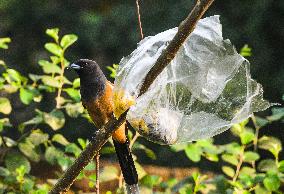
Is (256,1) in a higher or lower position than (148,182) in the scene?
lower

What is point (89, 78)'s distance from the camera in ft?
8.69

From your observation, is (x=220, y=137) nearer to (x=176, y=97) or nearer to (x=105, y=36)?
(x=105, y=36)

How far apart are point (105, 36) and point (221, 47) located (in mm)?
5301

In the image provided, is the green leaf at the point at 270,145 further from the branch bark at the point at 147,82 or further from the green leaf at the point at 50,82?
the branch bark at the point at 147,82

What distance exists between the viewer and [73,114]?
2.80 metres

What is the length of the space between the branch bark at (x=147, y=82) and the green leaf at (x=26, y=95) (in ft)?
2.88

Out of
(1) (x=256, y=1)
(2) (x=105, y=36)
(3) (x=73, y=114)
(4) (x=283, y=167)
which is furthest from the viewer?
(2) (x=105, y=36)

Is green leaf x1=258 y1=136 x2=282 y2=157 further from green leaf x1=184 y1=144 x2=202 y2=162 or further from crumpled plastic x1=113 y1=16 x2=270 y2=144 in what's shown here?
crumpled plastic x1=113 y1=16 x2=270 y2=144

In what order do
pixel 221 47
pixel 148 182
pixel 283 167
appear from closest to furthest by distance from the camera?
pixel 221 47
pixel 283 167
pixel 148 182

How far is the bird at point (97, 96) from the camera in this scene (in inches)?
103

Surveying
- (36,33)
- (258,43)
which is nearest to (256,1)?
(258,43)

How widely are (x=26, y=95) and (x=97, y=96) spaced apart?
315mm

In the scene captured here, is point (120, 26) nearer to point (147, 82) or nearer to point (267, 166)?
point (267, 166)

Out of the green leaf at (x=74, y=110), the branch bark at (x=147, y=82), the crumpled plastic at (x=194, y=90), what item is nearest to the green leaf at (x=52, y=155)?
the green leaf at (x=74, y=110)
